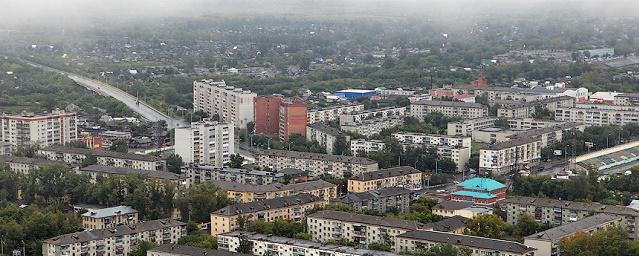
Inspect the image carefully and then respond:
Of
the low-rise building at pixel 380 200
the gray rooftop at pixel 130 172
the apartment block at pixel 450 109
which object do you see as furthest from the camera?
the apartment block at pixel 450 109

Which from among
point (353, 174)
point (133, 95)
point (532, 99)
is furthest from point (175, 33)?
point (353, 174)

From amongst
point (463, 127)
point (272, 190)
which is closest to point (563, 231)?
point (272, 190)

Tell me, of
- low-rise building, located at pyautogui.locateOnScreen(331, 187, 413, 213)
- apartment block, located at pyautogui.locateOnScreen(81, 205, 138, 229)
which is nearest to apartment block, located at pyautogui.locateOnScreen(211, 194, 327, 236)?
low-rise building, located at pyautogui.locateOnScreen(331, 187, 413, 213)

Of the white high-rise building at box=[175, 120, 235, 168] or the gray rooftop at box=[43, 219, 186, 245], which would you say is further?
the white high-rise building at box=[175, 120, 235, 168]

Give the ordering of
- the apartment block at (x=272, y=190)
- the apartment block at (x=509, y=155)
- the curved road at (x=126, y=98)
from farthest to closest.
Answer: the curved road at (x=126, y=98) → the apartment block at (x=509, y=155) → the apartment block at (x=272, y=190)

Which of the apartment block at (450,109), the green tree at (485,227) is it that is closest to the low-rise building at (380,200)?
the green tree at (485,227)

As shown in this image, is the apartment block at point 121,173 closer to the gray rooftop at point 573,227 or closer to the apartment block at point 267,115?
the gray rooftop at point 573,227

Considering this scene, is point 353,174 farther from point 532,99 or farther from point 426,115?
point 532,99

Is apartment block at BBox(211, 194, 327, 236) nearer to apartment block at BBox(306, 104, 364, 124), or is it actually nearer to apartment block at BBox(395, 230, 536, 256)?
apartment block at BBox(395, 230, 536, 256)
